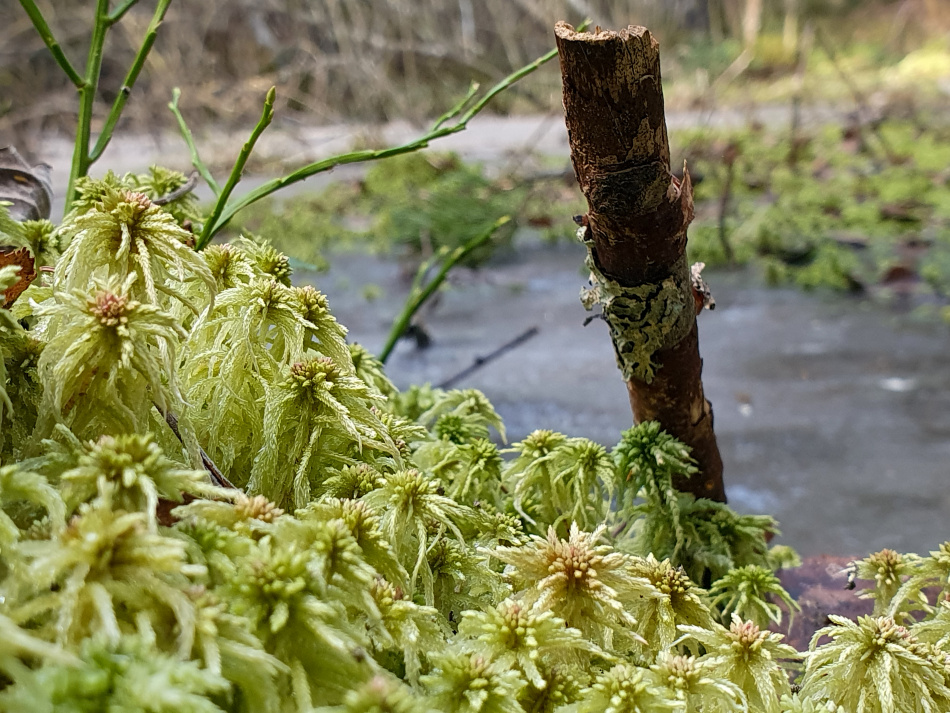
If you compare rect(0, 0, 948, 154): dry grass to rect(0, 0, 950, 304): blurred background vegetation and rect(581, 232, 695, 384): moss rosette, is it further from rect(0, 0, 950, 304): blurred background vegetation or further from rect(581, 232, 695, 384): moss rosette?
rect(581, 232, 695, 384): moss rosette

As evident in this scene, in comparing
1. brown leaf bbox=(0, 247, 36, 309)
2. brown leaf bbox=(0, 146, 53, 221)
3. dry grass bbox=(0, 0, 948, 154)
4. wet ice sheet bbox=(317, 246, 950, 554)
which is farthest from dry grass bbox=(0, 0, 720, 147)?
brown leaf bbox=(0, 247, 36, 309)

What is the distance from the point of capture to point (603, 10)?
4855mm

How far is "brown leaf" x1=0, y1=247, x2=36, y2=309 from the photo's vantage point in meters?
0.59

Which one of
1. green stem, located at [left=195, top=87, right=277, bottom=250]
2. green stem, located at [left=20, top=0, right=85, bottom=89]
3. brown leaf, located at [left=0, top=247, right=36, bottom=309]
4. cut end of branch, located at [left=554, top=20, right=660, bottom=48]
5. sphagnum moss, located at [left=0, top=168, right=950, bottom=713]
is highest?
green stem, located at [left=20, top=0, right=85, bottom=89]

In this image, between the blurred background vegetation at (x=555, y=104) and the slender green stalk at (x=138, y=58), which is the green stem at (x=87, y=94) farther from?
the blurred background vegetation at (x=555, y=104)

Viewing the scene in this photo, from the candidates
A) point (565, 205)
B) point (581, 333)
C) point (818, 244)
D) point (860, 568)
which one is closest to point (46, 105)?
point (565, 205)

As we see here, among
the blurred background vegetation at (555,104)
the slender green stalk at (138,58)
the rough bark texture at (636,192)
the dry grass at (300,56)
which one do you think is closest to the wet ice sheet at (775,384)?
the blurred background vegetation at (555,104)

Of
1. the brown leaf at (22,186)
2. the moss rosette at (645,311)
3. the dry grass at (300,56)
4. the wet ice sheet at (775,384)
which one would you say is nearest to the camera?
the moss rosette at (645,311)

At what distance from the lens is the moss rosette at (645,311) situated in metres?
0.70

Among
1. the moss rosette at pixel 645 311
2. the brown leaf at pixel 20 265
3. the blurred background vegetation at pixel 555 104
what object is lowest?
the brown leaf at pixel 20 265

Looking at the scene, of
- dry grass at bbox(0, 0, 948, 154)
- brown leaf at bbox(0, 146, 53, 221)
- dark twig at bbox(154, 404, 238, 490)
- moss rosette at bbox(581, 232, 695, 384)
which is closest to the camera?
dark twig at bbox(154, 404, 238, 490)

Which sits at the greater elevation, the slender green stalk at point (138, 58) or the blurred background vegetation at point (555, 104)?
the blurred background vegetation at point (555, 104)

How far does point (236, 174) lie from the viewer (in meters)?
0.67

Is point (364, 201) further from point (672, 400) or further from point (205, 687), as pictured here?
point (205, 687)
